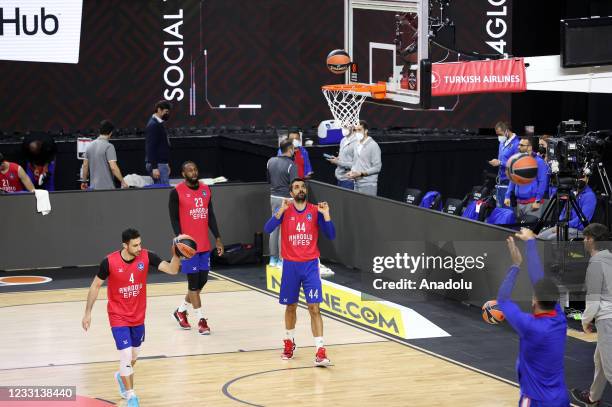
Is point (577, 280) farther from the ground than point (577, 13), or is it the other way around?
point (577, 13)

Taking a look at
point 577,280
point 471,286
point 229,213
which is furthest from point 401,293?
point 229,213

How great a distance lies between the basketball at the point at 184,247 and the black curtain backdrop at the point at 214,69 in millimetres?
14327

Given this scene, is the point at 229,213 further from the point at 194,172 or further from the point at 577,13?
the point at 577,13

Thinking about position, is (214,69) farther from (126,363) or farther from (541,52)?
(126,363)

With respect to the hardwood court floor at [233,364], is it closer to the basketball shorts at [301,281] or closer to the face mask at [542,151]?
the basketball shorts at [301,281]

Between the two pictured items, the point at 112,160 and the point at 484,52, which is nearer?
the point at 112,160

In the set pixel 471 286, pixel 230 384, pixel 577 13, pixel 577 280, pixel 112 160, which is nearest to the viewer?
pixel 230 384

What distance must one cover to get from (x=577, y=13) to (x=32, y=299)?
1133 cm

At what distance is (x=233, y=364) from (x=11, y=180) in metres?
6.84

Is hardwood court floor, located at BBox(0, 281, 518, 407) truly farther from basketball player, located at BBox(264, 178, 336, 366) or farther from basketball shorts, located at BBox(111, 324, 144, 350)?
basketball shorts, located at BBox(111, 324, 144, 350)

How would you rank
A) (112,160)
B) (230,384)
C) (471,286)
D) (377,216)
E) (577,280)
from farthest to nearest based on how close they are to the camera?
1. (112,160)
2. (377,216)
3. (471,286)
4. (577,280)
5. (230,384)

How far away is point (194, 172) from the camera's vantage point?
48.5 feet

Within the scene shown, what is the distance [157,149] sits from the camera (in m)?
19.6

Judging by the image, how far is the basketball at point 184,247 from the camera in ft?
39.7
